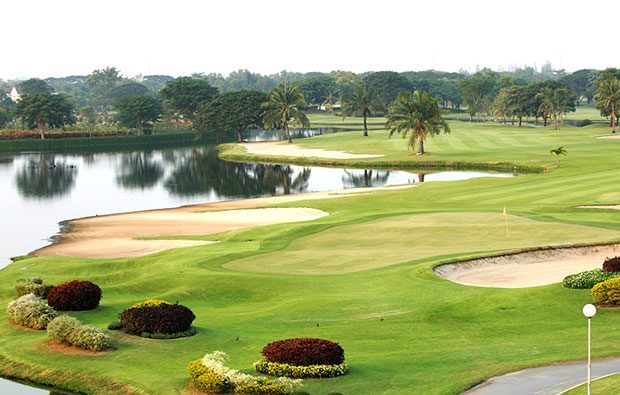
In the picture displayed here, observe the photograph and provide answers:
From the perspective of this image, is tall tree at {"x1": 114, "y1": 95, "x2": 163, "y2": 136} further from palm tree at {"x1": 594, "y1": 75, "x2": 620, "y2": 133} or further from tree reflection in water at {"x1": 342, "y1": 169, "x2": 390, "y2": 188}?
palm tree at {"x1": 594, "y1": 75, "x2": 620, "y2": 133}

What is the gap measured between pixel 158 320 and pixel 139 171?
99.9 meters

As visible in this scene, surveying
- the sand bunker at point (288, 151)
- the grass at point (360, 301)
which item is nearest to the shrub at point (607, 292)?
the grass at point (360, 301)

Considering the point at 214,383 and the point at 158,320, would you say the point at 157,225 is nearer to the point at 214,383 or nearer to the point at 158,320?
the point at 158,320

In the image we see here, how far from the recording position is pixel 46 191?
96.1 meters

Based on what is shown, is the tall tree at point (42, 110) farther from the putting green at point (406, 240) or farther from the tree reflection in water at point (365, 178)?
the putting green at point (406, 240)

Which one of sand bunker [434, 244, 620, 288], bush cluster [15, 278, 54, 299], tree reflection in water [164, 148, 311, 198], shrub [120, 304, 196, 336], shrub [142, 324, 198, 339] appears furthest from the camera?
tree reflection in water [164, 148, 311, 198]

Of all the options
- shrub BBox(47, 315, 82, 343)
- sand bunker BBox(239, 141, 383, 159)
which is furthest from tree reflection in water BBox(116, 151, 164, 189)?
shrub BBox(47, 315, 82, 343)

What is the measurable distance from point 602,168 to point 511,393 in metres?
77.9

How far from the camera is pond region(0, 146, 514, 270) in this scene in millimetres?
74500

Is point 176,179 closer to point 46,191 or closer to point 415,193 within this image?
point 46,191

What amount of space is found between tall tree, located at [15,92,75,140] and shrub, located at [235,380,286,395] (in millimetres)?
165511

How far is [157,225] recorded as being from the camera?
214ft

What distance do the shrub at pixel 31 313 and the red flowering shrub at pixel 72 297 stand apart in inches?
40.6

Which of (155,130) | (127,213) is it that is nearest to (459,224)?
(127,213)
